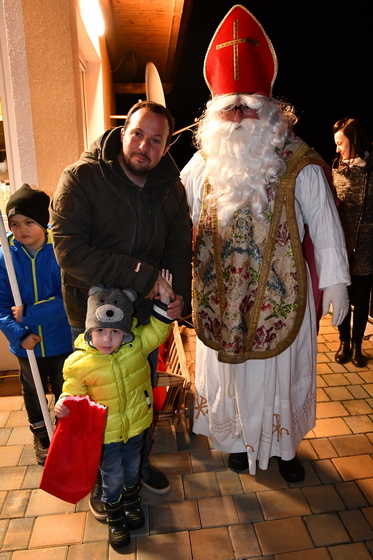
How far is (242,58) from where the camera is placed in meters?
2.01

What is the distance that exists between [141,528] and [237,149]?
1.86 meters

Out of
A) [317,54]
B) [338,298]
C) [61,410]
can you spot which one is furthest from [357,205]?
[317,54]

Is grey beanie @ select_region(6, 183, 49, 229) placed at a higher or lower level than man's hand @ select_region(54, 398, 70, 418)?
higher

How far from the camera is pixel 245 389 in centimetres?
221

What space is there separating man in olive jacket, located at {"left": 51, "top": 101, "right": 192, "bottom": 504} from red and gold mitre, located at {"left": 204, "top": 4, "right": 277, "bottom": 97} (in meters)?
0.43

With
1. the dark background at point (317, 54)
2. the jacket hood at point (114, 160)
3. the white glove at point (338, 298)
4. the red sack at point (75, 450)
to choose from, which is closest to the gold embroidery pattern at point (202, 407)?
the red sack at point (75, 450)

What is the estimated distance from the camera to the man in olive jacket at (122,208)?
1.68m

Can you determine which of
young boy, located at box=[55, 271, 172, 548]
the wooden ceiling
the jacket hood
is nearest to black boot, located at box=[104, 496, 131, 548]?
young boy, located at box=[55, 271, 172, 548]

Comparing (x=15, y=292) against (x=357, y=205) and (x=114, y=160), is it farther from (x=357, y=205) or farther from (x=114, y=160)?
(x=357, y=205)

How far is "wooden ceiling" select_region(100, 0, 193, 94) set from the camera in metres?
4.34

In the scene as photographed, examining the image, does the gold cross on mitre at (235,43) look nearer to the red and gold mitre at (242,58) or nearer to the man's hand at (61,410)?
the red and gold mitre at (242,58)

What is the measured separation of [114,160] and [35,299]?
962mm

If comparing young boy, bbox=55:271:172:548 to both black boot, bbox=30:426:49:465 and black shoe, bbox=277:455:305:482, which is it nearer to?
black boot, bbox=30:426:49:465

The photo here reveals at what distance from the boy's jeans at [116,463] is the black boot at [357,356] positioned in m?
2.29
